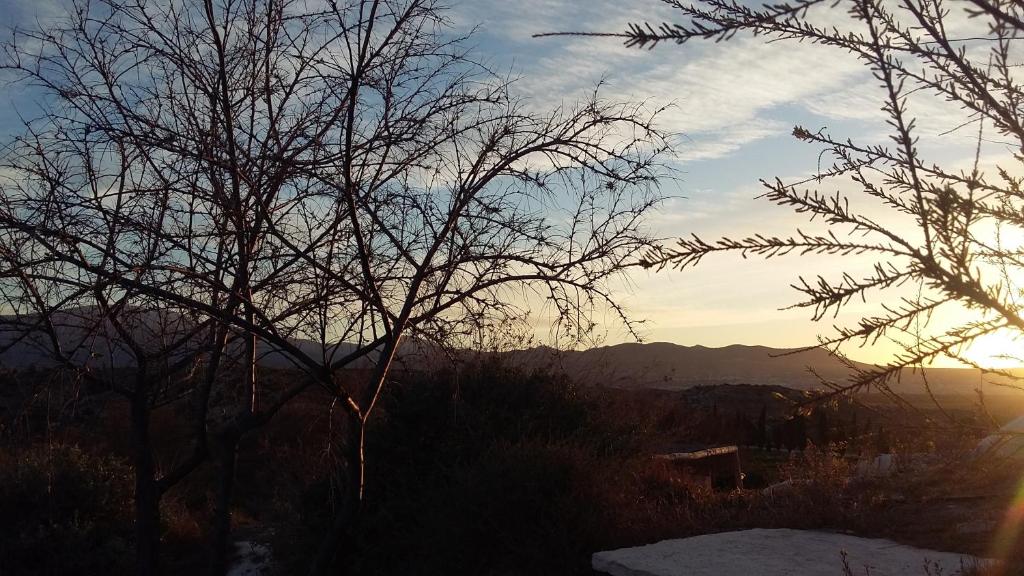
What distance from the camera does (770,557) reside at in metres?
5.86

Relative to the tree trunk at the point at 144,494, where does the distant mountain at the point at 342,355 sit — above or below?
above

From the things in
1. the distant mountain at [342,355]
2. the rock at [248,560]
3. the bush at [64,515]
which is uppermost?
the distant mountain at [342,355]

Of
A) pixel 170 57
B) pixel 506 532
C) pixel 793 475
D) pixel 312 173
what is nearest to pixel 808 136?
pixel 312 173

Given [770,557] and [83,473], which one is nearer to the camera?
[770,557]

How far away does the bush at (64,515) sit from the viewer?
1143cm

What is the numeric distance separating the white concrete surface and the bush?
824 centimetres

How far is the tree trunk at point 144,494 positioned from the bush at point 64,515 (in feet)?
15.4

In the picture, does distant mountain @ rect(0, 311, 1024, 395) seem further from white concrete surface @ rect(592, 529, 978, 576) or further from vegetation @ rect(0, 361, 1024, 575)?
white concrete surface @ rect(592, 529, 978, 576)

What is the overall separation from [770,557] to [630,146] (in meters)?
2.97

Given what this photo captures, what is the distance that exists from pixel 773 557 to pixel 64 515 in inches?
406

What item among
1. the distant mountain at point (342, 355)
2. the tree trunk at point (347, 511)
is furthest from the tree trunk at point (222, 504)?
the tree trunk at point (347, 511)

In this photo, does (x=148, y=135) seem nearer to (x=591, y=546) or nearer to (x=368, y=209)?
(x=368, y=209)

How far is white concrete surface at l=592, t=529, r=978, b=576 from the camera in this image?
17.7ft

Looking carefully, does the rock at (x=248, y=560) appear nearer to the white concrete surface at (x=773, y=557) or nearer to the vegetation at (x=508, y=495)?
the vegetation at (x=508, y=495)
